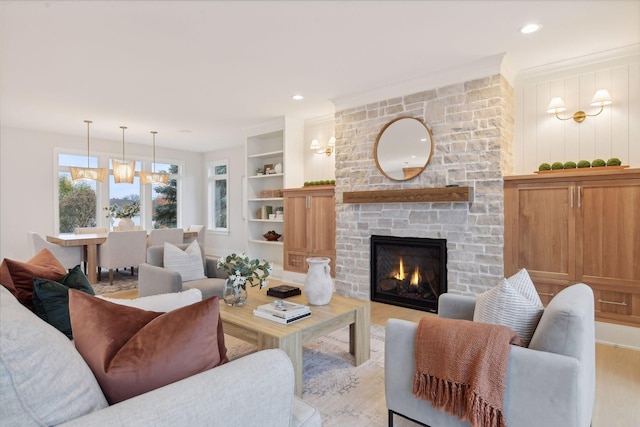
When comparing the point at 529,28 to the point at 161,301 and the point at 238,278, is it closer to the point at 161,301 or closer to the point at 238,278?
the point at 238,278

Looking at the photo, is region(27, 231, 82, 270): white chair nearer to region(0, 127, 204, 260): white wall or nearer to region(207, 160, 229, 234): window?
region(0, 127, 204, 260): white wall

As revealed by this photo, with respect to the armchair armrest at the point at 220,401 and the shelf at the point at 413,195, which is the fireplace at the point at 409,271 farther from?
the armchair armrest at the point at 220,401

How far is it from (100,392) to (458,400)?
1.34 metres

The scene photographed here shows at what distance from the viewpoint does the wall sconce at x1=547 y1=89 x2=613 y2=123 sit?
323 cm

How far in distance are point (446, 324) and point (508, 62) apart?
2.96 metres

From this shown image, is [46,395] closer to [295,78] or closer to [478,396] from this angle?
[478,396]

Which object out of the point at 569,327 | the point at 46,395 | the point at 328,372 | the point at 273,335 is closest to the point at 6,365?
the point at 46,395

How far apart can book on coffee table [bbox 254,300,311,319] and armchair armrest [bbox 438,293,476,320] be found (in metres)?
0.87

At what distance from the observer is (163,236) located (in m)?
5.83

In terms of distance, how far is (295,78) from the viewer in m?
3.93

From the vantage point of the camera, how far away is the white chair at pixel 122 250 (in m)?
5.21

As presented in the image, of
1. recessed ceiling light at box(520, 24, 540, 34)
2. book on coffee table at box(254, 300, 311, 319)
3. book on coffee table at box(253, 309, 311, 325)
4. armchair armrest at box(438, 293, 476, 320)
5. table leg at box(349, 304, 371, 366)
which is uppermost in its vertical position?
recessed ceiling light at box(520, 24, 540, 34)

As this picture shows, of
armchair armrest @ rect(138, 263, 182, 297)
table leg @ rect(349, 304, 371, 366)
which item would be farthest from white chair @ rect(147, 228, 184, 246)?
table leg @ rect(349, 304, 371, 366)

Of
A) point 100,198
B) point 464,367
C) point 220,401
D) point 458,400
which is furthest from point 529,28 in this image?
point 100,198
